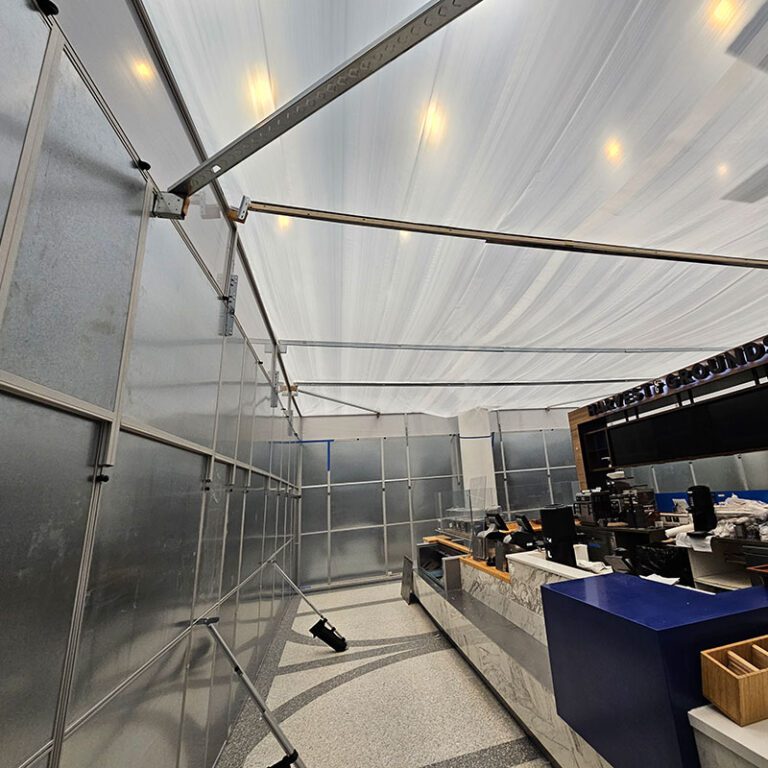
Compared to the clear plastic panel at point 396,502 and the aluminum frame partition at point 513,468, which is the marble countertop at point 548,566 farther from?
the aluminum frame partition at point 513,468

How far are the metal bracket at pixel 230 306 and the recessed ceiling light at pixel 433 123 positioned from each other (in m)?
1.33

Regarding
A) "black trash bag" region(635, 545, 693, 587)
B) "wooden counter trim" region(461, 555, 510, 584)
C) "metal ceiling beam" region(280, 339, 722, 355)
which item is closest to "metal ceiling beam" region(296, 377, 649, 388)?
"metal ceiling beam" region(280, 339, 722, 355)

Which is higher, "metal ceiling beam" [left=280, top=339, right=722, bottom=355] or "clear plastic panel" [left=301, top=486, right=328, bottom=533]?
"metal ceiling beam" [left=280, top=339, right=722, bottom=355]

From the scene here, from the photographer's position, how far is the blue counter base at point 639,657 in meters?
0.93

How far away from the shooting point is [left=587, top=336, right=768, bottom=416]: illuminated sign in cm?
390

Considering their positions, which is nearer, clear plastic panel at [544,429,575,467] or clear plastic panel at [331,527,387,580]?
clear plastic panel at [331,527,387,580]

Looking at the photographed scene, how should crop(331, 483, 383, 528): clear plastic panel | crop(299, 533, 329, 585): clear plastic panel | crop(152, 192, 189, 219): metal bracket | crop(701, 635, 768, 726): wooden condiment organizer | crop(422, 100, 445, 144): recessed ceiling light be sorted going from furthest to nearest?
crop(331, 483, 383, 528): clear plastic panel < crop(299, 533, 329, 585): clear plastic panel < crop(422, 100, 445, 144): recessed ceiling light < crop(152, 192, 189, 219): metal bracket < crop(701, 635, 768, 726): wooden condiment organizer

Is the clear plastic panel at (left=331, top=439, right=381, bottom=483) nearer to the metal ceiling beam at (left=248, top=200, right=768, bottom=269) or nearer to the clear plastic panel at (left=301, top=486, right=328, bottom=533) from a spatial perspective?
the clear plastic panel at (left=301, top=486, right=328, bottom=533)

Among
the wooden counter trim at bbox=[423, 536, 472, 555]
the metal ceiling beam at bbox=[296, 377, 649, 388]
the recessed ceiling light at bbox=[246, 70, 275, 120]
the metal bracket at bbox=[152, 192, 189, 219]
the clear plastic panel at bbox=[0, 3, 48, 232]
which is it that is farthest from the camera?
the metal ceiling beam at bbox=[296, 377, 649, 388]

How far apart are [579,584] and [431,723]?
1.79m

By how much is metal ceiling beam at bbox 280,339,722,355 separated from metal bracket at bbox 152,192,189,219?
8.37 ft

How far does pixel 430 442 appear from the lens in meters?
7.70

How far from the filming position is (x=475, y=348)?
4102 mm

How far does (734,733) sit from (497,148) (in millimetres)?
2142
